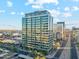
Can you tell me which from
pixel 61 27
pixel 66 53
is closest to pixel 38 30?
pixel 61 27

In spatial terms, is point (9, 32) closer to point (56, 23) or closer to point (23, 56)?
point (23, 56)

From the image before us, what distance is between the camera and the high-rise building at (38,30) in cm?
631

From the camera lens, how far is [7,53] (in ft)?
20.7

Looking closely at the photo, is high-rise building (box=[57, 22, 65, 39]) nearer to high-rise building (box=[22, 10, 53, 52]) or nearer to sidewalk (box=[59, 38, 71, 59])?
high-rise building (box=[22, 10, 53, 52])

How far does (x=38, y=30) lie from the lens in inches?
256

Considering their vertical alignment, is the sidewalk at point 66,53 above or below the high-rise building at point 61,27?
below

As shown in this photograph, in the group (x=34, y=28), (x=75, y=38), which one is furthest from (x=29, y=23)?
(x=75, y=38)

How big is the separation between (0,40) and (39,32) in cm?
86

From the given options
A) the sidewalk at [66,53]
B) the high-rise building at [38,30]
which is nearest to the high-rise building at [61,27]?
the high-rise building at [38,30]

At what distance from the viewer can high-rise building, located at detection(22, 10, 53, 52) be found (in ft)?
20.7

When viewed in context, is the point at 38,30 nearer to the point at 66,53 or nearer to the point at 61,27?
the point at 61,27

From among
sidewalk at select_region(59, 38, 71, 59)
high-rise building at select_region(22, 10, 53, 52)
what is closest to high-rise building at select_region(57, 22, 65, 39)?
high-rise building at select_region(22, 10, 53, 52)

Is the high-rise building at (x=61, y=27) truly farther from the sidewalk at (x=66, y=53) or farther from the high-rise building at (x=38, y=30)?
the sidewalk at (x=66, y=53)

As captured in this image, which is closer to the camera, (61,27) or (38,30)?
(61,27)
